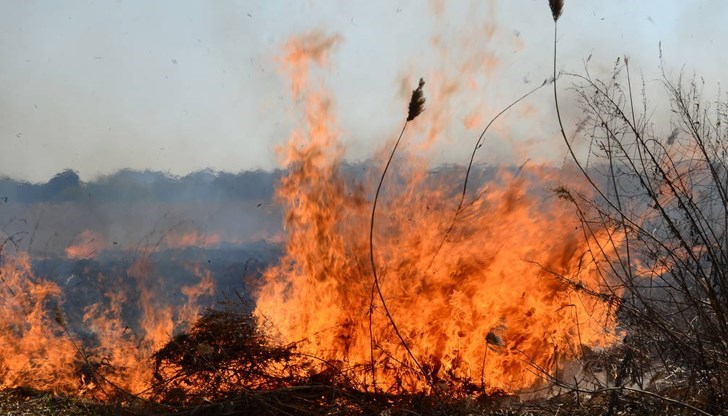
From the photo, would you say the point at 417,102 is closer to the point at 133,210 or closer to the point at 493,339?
the point at 493,339

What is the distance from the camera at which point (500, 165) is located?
695 cm

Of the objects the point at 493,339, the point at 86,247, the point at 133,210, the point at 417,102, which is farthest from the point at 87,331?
the point at 417,102

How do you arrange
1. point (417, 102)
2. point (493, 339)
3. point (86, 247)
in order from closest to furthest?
point (417, 102), point (493, 339), point (86, 247)

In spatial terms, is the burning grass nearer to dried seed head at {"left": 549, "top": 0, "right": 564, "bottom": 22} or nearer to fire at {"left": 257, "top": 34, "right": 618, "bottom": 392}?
fire at {"left": 257, "top": 34, "right": 618, "bottom": 392}

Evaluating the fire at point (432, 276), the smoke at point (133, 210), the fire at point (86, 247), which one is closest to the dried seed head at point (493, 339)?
the fire at point (432, 276)

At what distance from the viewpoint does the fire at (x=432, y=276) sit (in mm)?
6109

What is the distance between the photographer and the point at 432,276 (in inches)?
252

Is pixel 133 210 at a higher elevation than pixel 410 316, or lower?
higher

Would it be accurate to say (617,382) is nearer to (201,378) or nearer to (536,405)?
(536,405)

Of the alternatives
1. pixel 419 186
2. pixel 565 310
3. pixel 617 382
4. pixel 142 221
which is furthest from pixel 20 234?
pixel 617 382

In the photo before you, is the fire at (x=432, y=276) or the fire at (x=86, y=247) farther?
the fire at (x=86, y=247)

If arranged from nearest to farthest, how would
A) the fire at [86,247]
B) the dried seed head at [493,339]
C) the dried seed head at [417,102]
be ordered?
the dried seed head at [417,102], the dried seed head at [493,339], the fire at [86,247]

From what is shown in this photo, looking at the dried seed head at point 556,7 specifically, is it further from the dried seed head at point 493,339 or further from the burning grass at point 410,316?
the dried seed head at point 493,339

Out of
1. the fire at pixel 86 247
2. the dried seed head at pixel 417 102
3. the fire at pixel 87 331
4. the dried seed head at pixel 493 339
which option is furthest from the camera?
the fire at pixel 86 247
